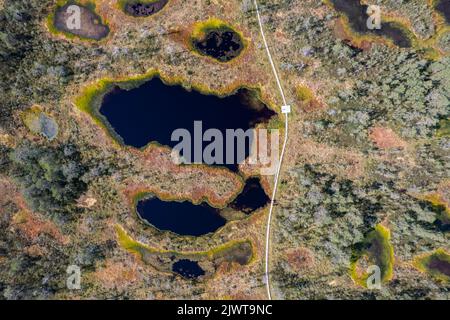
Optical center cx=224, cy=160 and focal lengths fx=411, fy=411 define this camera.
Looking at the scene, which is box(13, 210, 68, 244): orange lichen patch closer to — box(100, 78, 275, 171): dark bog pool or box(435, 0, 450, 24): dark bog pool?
box(100, 78, 275, 171): dark bog pool

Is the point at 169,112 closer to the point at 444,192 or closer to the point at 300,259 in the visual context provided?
the point at 300,259

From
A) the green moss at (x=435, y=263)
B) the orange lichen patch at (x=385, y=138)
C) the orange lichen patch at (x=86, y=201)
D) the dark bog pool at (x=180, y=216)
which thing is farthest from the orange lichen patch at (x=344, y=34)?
the orange lichen patch at (x=86, y=201)

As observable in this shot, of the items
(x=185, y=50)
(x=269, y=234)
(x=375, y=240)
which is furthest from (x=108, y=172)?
(x=375, y=240)

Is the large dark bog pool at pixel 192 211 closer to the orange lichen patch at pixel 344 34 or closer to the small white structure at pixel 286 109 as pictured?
the small white structure at pixel 286 109

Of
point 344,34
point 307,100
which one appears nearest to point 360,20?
point 344,34

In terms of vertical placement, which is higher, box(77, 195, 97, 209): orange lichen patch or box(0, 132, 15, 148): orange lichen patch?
box(0, 132, 15, 148): orange lichen patch

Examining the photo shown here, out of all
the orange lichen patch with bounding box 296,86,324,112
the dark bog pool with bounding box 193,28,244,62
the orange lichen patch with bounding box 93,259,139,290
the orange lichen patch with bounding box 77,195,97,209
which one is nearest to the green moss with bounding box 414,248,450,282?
the orange lichen patch with bounding box 296,86,324,112
